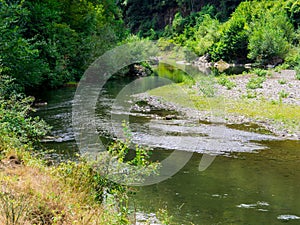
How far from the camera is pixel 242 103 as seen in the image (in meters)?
23.6

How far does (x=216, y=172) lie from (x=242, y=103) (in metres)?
12.2

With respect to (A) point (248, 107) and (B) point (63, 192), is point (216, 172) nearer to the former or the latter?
(B) point (63, 192)

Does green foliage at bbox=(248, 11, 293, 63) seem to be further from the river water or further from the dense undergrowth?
the dense undergrowth

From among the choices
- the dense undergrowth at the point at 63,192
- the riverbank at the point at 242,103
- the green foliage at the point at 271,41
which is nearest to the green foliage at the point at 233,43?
the green foliage at the point at 271,41

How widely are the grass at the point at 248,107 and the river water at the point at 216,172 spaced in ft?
7.81

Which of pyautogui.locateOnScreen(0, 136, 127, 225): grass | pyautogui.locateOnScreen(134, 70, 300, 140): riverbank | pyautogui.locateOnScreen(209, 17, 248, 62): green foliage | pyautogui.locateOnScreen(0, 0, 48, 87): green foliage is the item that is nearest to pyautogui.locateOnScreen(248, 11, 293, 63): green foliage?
pyautogui.locateOnScreen(209, 17, 248, 62): green foliage

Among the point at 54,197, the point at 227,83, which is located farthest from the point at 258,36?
the point at 54,197

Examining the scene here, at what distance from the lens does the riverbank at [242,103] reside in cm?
1866

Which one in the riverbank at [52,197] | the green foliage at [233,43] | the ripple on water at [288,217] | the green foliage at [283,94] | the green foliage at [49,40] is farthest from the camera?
the green foliage at [233,43]

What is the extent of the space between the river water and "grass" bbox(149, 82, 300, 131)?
238 centimetres

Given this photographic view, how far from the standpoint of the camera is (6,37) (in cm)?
2103

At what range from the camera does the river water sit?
9.30 meters

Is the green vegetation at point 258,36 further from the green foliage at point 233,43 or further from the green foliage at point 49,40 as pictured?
the green foliage at point 49,40

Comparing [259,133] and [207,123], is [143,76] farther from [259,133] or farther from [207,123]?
[259,133]
